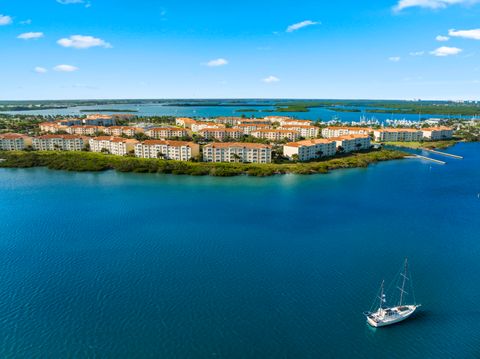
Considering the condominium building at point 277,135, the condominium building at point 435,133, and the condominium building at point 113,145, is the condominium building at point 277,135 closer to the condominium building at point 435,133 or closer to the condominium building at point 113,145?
the condominium building at point 113,145

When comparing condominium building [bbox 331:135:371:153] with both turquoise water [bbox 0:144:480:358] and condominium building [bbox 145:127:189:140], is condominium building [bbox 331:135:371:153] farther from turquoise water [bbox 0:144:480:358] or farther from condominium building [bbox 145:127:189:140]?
condominium building [bbox 145:127:189:140]

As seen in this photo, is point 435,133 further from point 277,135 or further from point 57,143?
point 57,143

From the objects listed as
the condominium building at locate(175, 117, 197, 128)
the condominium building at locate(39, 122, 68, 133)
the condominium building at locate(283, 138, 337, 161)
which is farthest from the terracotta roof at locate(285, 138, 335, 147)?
the condominium building at locate(39, 122, 68, 133)

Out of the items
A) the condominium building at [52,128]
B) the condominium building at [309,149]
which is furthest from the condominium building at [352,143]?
the condominium building at [52,128]

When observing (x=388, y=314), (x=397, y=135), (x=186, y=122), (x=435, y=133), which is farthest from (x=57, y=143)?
(x=435, y=133)

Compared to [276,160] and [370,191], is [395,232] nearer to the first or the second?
[370,191]

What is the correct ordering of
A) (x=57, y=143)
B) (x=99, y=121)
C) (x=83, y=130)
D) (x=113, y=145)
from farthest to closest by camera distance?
(x=99, y=121)
(x=83, y=130)
(x=57, y=143)
(x=113, y=145)
